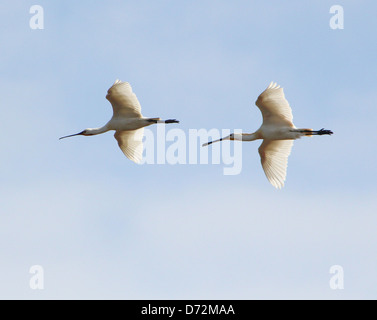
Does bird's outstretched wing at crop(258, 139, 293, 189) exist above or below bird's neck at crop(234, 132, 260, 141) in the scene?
below

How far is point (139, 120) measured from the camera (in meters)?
30.2

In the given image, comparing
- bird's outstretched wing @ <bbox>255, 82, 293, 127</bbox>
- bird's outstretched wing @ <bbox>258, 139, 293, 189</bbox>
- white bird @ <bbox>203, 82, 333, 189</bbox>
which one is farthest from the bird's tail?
bird's outstretched wing @ <bbox>258, 139, 293, 189</bbox>

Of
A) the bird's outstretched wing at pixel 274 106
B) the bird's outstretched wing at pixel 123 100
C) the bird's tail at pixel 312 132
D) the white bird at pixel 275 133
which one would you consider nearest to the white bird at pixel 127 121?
the bird's outstretched wing at pixel 123 100

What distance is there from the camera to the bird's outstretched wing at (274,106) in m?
28.7

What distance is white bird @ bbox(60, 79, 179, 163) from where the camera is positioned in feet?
97.6

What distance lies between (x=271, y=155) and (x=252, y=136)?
77cm

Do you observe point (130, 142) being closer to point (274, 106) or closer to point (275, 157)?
point (275, 157)

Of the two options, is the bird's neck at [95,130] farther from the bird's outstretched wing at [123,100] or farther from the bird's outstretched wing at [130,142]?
the bird's outstretched wing at [123,100]

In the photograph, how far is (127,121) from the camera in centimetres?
3034

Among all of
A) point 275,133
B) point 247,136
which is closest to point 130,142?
point 247,136

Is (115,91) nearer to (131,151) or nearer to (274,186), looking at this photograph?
(131,151)

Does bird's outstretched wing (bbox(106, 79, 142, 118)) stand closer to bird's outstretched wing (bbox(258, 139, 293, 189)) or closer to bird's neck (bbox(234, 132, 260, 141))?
bird's neck (bbox(234, 132, 260, 141))

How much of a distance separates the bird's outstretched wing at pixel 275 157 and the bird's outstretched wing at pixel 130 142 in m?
3.62

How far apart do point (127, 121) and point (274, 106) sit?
429cm
